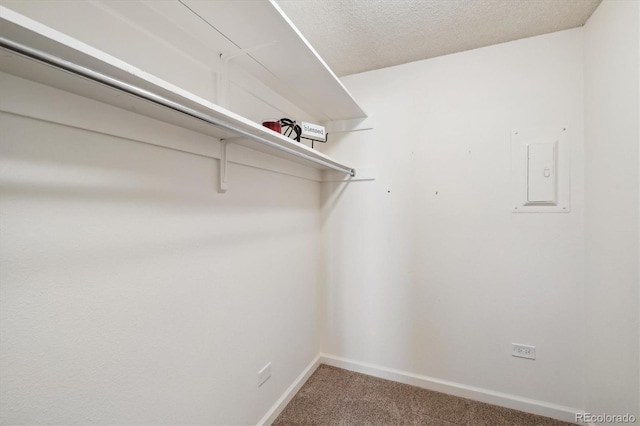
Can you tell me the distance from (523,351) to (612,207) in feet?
3.43

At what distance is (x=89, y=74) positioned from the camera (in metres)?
0.58

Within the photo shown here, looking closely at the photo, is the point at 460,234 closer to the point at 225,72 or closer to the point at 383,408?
the point at 383,408

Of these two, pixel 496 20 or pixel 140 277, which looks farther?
pixel 496 20

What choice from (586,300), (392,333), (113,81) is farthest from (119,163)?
(586,300)

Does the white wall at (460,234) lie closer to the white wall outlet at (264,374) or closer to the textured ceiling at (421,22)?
the textured ceiling at (421,22)

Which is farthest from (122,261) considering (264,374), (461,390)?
(461,390)

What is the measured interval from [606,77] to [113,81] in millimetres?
2222

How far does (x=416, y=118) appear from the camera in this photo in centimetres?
203

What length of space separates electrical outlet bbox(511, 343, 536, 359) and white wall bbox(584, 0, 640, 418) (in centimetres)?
26

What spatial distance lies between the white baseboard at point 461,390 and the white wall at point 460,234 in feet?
0.13

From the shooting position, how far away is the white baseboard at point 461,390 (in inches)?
66.0

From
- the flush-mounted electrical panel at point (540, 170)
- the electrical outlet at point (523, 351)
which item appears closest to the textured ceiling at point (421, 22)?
the flush-mounted electrical panel at point (540, 170)

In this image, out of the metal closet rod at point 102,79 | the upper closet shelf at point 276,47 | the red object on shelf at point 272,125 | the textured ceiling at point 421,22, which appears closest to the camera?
the metal closet rod at point 102,79

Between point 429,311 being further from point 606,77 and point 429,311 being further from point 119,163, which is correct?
point 119,163
